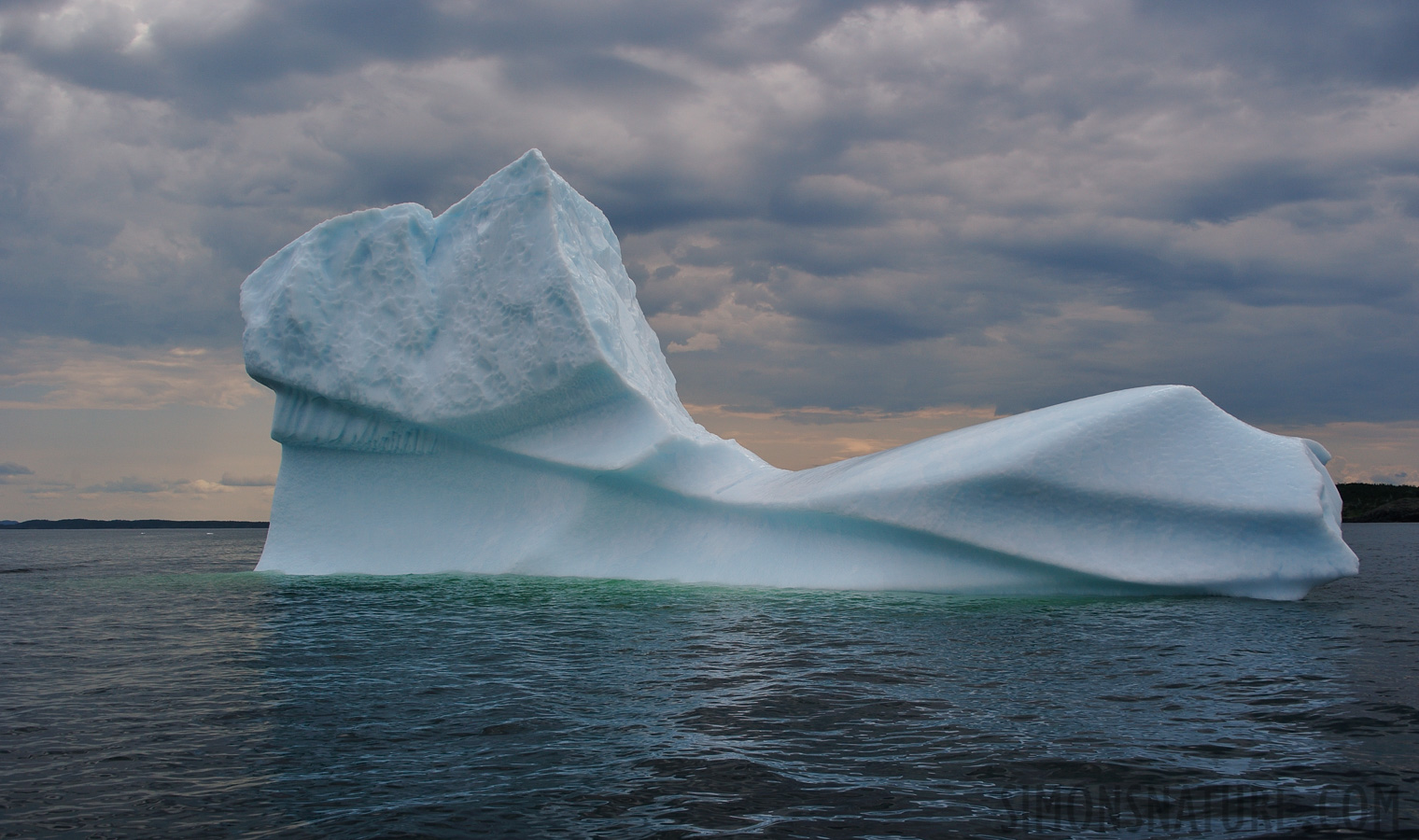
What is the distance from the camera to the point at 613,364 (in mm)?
13820

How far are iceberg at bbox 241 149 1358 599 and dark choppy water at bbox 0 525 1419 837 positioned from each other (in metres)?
1.29

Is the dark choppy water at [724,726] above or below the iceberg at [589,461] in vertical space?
below

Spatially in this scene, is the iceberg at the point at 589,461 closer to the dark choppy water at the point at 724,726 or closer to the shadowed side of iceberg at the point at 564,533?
the shadowed side of iceberg at the point at 564,533

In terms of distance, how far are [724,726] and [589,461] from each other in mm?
9083

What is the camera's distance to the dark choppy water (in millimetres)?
3590

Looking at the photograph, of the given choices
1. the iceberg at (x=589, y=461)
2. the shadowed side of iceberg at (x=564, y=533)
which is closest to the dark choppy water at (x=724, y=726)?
the iceberg at (x=589, y=461)

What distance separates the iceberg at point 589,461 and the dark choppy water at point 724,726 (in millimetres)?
1286

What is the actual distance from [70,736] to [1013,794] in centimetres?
514

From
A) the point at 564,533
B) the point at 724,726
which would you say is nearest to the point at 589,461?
the point at 564,533

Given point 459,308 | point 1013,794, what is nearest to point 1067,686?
point 1013,794

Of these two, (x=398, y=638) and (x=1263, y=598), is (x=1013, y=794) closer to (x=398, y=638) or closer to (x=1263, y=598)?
(x=398, y=638)

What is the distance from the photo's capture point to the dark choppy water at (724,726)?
3590mm

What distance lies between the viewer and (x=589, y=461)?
13.6m

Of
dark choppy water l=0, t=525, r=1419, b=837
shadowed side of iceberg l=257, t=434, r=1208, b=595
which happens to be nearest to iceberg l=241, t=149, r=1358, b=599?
shadowed side of iceberg l=257, t=434, r=1208, b=595
